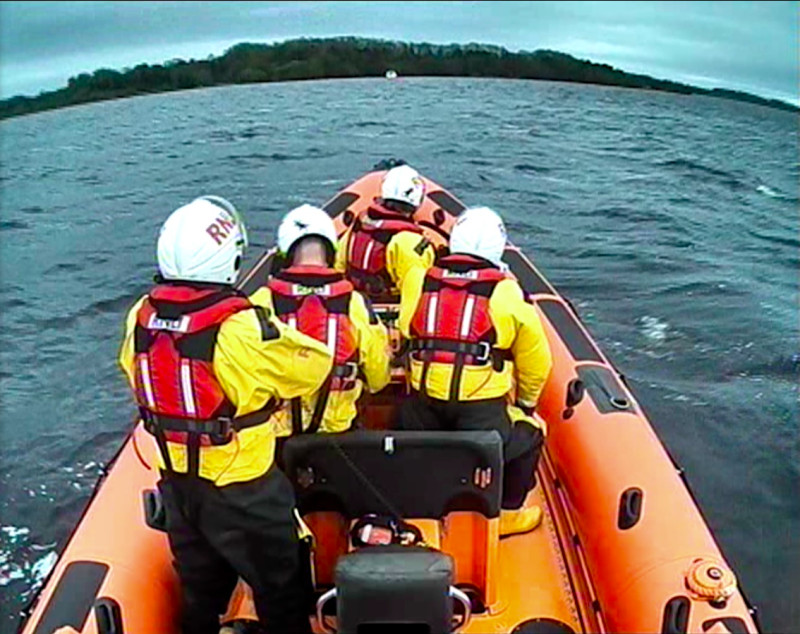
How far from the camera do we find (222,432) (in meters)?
2.22

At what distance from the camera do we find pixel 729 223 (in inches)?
396

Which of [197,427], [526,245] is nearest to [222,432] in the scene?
[197,427]

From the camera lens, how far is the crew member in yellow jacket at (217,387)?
7.08 feet

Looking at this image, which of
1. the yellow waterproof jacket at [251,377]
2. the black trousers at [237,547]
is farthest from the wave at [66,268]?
the yellow waterproof jacket at [251,377]

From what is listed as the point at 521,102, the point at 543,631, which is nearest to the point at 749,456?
the point at 543,631

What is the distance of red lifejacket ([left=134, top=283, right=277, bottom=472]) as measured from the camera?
215cm

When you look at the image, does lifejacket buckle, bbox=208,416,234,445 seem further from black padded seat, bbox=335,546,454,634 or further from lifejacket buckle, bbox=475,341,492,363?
lifejacket buckle, bbox=475,341,492,363

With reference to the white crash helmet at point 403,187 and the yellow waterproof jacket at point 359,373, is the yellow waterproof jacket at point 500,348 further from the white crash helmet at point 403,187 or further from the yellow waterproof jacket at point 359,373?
the white crash helmet at point 403,187

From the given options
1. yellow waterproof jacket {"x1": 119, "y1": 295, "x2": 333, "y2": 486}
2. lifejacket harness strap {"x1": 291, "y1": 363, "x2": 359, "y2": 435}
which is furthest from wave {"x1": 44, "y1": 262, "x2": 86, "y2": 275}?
yellow waterproof jacket {"x1": 119, "y1": 295, "x2": 333, "y2": 486}

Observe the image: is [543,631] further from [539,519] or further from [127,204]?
[127,204]

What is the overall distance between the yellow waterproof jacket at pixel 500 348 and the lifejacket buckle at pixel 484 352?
0.07 feet

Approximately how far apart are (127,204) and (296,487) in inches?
377

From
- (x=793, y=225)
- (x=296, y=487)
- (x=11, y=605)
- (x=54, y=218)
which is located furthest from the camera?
(x=54, y=218)

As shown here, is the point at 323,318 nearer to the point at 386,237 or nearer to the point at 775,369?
the point at 386,237
